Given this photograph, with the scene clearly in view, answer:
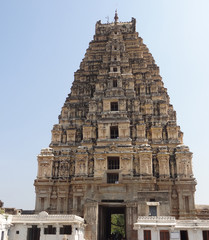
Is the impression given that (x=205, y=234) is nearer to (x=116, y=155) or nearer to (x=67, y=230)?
(x=67, y=230)

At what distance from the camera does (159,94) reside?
132ft

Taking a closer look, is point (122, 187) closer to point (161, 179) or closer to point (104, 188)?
point (104, 188)

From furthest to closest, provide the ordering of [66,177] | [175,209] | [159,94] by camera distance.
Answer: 1. [159,94]
2. [66,177]
3. [175,209]

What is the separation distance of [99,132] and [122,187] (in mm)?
7611

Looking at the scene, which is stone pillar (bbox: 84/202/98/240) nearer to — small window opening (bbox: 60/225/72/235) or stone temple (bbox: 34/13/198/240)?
stone temple (bbox: 34/13/198/240)

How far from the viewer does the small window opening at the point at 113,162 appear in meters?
35.1

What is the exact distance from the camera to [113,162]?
3541 cm

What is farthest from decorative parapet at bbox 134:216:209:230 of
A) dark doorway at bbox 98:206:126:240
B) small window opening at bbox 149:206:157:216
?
dark doorway at bbox 98:206:126:240

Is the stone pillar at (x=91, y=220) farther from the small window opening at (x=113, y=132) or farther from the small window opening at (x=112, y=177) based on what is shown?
the small window opening at (x=113, y=132)

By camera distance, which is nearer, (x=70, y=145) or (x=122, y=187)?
(x=122, y=187)

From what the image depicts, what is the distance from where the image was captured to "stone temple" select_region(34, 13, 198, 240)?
31.5m

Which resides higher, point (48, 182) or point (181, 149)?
point (181, 149)

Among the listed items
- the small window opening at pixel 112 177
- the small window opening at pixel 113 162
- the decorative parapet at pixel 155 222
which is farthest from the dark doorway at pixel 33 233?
the small window opening at pixel 113 162

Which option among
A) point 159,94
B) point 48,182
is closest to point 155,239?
point 48,182
